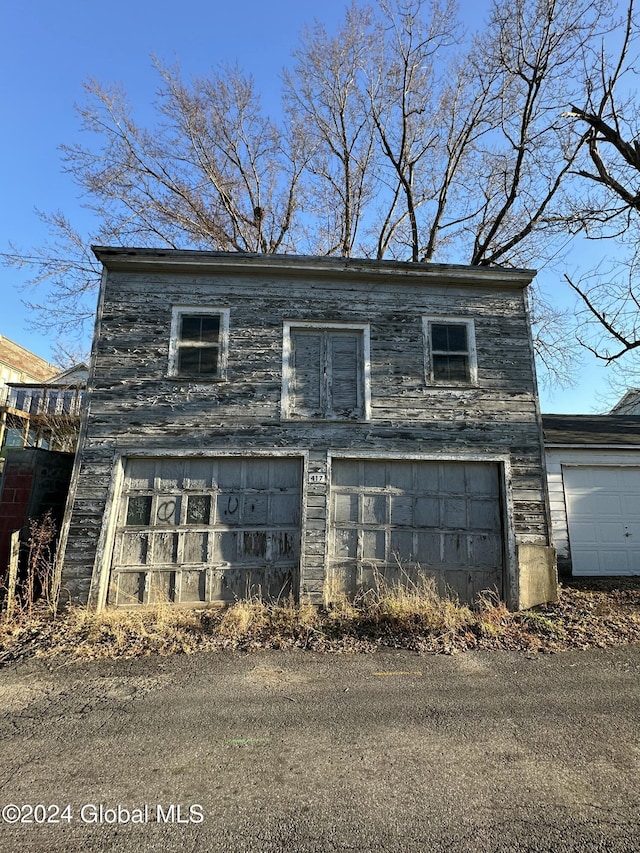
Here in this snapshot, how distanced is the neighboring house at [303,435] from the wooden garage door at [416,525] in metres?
0.02

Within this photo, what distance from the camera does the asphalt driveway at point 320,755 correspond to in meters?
2.82

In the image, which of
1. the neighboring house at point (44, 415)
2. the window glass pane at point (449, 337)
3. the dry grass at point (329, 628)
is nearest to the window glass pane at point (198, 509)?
the dry grass at point (329, 628)

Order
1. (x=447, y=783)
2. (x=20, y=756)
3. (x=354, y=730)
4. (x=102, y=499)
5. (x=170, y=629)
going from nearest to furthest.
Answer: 1. (x=447, y=783)
2. (x=20, y=756)
3. (x=354, y=730)
4. (x=170, y=629)
5. (x=102, y=499)

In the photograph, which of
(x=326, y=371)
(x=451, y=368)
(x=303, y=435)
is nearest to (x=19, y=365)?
(x=326, y=371)

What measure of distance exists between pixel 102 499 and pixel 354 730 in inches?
208

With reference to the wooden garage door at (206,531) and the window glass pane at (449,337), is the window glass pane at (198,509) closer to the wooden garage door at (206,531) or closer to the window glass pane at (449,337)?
the wooden garage door at (206,531)

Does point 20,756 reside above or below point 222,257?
below

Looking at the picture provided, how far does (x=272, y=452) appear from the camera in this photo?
25.0 feet

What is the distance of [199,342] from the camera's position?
8039mm

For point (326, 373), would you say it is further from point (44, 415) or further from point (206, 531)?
point (44, 415)

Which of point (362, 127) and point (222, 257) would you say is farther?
point (362, 127)

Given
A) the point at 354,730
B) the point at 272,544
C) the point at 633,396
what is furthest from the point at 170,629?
the point at 633,396

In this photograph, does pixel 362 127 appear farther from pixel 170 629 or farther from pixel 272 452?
pixel 170 629

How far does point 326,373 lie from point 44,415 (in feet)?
38.2
